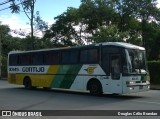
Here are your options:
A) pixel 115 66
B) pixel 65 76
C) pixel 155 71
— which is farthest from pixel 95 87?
pixel 155 71

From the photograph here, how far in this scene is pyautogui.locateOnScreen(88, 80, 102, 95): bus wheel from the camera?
67.1 feet

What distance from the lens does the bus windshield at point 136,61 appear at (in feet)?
63.8

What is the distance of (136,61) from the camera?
19.8 meters

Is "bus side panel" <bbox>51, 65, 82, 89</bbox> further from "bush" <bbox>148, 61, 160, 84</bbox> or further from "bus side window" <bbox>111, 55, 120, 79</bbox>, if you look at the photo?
"bush" <bbox>148, 61, 160, 84</bbox>

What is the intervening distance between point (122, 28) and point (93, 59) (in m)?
32.9

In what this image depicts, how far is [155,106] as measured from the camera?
15.5 meters

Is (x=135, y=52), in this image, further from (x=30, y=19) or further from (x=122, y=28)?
(x=122, y=28)

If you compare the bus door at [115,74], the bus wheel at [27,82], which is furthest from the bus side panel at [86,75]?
the bus wheel at [27,82]

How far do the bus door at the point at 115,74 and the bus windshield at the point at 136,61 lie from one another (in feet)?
1.84

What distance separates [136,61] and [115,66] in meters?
1.17

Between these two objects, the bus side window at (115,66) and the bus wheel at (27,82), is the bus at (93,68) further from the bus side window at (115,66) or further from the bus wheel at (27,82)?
the bus wheel at (27,82)

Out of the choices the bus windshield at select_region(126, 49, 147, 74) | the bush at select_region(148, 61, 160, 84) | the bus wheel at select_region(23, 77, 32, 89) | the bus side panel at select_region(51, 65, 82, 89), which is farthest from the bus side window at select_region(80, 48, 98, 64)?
the bush at select_region(148, 61, 160, 84)

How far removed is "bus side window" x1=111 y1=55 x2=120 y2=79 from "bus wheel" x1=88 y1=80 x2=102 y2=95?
1236 mm

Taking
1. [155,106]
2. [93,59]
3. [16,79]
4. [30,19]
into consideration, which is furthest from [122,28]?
→ [155,106]
